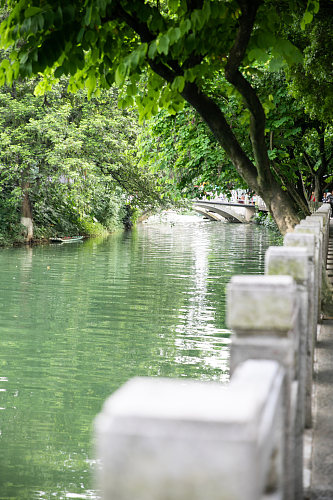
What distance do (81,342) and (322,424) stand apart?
38.1 ft

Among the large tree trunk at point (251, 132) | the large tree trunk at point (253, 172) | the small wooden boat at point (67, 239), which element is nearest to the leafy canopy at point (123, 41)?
the large tree trunk at point (251, 132)

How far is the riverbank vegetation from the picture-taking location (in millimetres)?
7367

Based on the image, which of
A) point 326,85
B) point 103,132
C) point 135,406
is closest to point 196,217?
point 103,132

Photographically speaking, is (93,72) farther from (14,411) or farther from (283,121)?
(283,121)

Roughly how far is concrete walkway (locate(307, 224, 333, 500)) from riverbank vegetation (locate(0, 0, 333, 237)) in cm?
313

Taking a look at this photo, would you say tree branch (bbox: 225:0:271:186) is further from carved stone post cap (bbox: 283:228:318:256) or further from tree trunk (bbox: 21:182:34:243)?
tree trunk (bbox: 21:182:34:243)

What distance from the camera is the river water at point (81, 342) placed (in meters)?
9.12

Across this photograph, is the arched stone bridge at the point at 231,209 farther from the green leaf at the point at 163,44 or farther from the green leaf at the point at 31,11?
the green leaf at the point at 31,11

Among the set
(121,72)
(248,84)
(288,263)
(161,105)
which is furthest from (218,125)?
(288,263)

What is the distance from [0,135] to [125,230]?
75.3 feet

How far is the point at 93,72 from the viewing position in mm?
8680

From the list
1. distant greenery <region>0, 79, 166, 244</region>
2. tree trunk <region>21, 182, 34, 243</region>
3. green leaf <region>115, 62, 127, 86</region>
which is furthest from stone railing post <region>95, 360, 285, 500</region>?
tree trunk <region>21, 182, 34, 243</region>

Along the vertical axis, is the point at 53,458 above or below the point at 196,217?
below

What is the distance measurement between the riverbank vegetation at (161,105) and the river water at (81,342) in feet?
13.0
